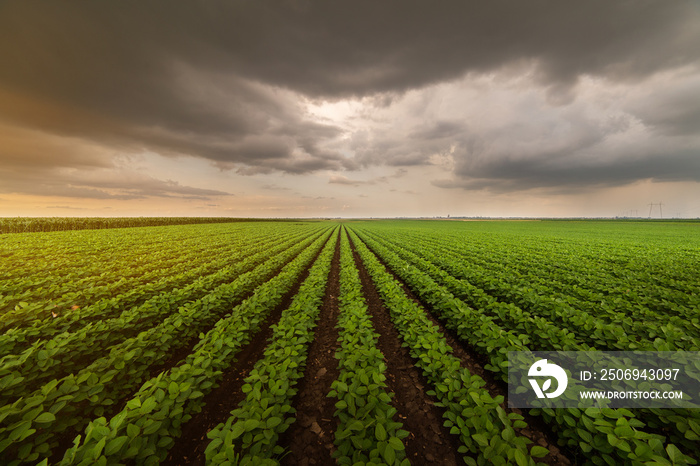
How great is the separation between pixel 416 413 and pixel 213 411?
3.78 metres

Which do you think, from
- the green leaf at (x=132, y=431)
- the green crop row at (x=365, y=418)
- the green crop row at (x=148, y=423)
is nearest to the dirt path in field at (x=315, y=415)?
the green crop row at (x=365, y=418)

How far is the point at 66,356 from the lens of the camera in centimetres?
439

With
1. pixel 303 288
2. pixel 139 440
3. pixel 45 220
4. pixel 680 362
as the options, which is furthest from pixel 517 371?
pixel 45 220

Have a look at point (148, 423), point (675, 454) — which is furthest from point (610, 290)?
point (148, 423)

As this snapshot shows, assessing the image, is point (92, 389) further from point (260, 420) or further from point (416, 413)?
point (416, 413)

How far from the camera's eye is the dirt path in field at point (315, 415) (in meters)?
3.42

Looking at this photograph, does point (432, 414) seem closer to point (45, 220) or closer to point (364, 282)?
point (364, 282)

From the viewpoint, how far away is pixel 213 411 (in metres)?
4.30

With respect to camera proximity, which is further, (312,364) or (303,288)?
(303,288)

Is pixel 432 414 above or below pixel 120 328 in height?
below

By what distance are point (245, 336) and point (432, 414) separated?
437 centimetres

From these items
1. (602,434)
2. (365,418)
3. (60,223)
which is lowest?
(365,418)

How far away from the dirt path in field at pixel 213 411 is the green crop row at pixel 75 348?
1.73 meters

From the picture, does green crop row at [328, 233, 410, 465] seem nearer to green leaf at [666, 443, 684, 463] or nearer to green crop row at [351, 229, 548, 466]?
green crop row at [351, 229, 548, 466]
